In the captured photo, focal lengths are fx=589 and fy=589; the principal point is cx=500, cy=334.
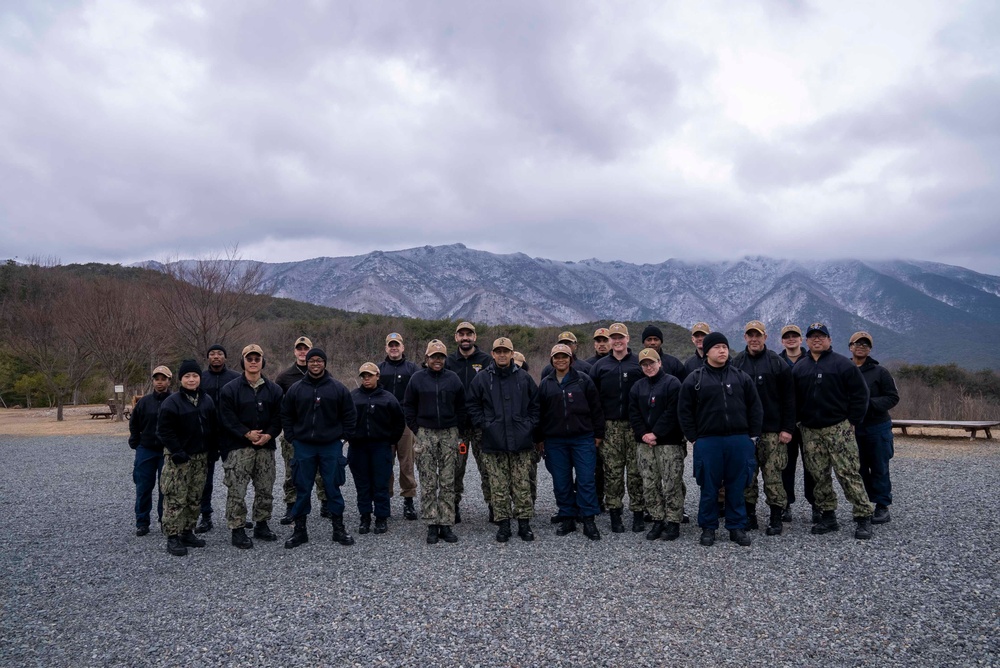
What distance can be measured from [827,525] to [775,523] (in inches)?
21.3

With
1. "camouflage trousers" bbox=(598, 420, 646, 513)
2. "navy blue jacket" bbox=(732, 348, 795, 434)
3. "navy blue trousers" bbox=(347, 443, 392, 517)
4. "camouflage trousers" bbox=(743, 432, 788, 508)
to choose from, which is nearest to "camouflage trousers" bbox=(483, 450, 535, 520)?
"camouflage trousers" bbox=(598, 420, 646, 513)

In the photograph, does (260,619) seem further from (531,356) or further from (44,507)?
(531,356)

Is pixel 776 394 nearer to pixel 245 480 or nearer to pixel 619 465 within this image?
pixel 619 465

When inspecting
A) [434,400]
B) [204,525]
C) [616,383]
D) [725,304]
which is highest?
[725,304]

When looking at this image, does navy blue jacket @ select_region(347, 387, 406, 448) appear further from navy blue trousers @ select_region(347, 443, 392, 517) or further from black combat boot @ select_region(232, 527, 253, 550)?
black combat boot @ select_region(232, 527, 253, 550)

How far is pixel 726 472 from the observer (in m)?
6.03

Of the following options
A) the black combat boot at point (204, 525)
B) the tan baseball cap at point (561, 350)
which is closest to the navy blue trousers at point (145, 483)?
the black combat boot at point (204, 525)

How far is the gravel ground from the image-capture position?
151 inches

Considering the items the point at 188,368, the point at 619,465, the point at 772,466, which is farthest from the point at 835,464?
the point at 188,368

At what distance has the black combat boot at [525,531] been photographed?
6387 mm

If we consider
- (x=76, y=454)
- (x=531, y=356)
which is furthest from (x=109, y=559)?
(x=531, y=356)

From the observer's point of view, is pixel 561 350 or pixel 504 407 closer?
pixel 504 407

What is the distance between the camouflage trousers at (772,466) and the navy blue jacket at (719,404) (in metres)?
0.45

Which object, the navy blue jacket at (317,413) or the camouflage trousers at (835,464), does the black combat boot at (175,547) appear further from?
the camouflage trousers at (835,464)
